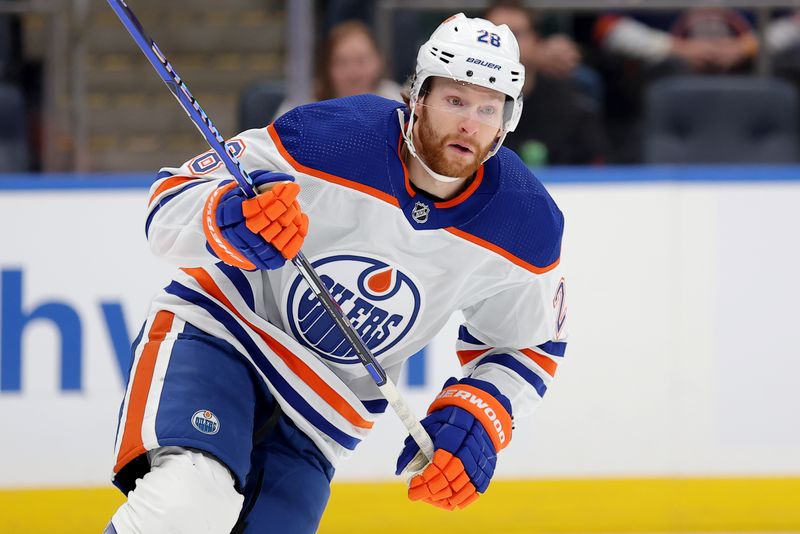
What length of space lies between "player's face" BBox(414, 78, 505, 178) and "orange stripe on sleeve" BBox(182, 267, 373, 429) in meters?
0.44

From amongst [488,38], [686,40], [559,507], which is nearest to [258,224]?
[488,38]

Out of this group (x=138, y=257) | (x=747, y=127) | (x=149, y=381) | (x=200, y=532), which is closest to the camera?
(x=200, y=532)

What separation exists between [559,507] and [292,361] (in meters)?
1.48

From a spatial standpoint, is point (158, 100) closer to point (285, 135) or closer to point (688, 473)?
point (688, 473)

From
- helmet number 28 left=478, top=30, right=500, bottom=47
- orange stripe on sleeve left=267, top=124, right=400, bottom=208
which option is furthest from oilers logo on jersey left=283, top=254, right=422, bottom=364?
helmet number 28 left=478, top=30, right=500, bottom=47

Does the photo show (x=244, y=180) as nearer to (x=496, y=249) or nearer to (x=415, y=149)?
(x=415, y=149)

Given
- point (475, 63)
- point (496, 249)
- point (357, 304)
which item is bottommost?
point (357, 304)

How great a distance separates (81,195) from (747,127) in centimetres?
212

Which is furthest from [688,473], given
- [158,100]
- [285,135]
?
[158,100]

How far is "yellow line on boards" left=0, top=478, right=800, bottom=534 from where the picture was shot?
3.54 metres

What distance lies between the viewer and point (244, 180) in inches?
82.1

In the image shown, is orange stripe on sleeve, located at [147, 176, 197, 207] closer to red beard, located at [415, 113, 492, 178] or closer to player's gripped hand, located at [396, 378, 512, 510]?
red beard, located at [415, 113, 492, 178]

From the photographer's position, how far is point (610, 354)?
3.59 metres

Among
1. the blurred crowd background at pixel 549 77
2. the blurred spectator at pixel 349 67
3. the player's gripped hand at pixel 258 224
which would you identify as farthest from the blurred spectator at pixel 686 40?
the player's gripped hand at pixel 258 224
